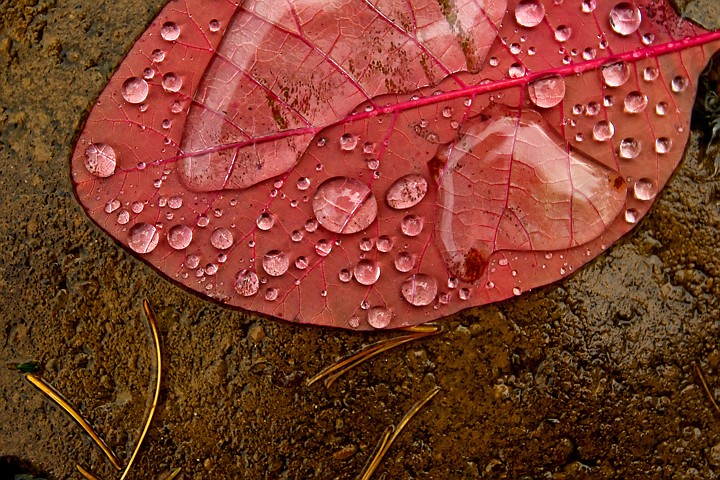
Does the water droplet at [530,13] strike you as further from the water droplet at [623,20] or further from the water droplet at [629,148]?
the water droplet at [629,148]

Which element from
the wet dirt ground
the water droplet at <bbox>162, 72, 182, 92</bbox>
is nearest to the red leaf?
the water droplet at <bbox>162, 72, 182, 92</bbox>

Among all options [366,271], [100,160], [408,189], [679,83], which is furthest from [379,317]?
[679,83]

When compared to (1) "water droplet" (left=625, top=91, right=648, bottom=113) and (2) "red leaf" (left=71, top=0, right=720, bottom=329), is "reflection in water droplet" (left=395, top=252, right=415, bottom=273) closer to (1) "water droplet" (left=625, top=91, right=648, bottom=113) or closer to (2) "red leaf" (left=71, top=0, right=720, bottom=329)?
(2) "red leaf" (left=71, top=0, right=720, bottom=329)

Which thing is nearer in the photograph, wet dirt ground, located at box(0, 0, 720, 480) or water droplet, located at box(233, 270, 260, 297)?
water droplet, located at box(233, 270, 260, 297)

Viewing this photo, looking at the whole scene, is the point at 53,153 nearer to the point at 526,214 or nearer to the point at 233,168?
the point at 233,168

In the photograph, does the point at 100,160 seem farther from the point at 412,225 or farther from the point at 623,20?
the point at 623,20

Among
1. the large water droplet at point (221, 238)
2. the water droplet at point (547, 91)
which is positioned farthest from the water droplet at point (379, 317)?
the water droplet at point (547, 91)

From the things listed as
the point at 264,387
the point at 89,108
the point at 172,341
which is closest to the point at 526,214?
→ the point at 264,387
